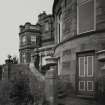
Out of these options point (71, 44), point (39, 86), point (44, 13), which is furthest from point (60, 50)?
point (44, 13)

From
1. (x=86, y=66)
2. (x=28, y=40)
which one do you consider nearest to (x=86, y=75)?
(x=86, y=66)

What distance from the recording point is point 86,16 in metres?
12.4

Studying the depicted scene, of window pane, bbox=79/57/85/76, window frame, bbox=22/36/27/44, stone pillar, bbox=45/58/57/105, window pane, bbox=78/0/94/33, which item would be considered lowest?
stone pillar, bbox=45/58/57/105

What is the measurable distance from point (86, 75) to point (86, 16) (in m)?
3.62

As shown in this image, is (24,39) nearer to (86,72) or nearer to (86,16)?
(86,16)

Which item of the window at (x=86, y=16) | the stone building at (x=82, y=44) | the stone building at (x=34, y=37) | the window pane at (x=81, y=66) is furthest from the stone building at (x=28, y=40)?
the window pane at (x=81, y=66)

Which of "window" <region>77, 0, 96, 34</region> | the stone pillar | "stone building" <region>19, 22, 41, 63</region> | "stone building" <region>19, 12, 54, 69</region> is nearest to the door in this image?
the stone pillar

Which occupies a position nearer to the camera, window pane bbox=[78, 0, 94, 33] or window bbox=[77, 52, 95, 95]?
window bbox=[77, 52, 95, 95]

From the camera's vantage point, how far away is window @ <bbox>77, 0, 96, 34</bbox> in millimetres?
12055

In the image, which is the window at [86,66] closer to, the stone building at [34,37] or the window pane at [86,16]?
the window pane at [86,16]

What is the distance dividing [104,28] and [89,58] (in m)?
1.90

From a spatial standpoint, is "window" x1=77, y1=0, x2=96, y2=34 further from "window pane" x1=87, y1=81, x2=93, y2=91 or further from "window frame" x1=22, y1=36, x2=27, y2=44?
"window frame" x1=22, y1=36, x2=27, y2=44

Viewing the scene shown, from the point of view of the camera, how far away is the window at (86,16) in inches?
475

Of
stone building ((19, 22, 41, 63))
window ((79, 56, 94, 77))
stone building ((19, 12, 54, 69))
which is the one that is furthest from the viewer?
stone building ((19, 22, 41, 63))
